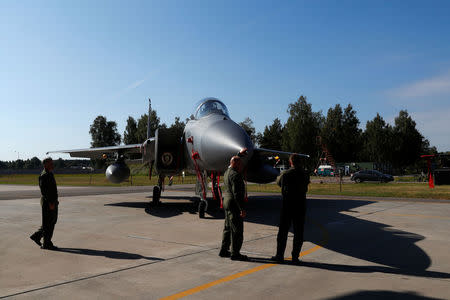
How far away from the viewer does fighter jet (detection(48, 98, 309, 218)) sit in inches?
315

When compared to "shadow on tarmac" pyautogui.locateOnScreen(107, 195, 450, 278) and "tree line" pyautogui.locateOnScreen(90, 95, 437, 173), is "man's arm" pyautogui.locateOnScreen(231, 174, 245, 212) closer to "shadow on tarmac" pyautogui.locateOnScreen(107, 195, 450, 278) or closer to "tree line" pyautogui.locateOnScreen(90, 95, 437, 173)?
"shadow on tarmac" pyautogui.locateOnScreen(107, 195, 450, 278)

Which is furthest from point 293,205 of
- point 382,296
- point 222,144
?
point 222,144

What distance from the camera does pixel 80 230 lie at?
8289 mm

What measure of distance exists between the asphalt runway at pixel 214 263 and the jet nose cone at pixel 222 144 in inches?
67.7

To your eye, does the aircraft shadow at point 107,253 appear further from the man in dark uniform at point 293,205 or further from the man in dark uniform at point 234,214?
the man in dark uniform at point 293,205

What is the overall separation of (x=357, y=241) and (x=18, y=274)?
6.06 metres

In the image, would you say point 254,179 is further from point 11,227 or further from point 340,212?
point 11,227

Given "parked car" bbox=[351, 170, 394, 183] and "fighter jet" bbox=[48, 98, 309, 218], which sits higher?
"fighter jet" bbox=[48, 98, 309, 218]

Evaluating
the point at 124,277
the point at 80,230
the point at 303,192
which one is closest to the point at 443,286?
the point at 303,192

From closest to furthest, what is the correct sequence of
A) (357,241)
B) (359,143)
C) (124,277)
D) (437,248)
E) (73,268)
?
(124,277) → (73,268) → (437,248) → (357,241) → (359,143)

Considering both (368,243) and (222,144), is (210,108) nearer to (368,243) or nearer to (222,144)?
(222,144)

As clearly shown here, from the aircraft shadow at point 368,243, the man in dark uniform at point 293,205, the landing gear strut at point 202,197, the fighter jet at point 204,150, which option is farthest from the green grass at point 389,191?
the man in dark uniform at point 293,205

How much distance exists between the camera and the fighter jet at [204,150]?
26.2ft

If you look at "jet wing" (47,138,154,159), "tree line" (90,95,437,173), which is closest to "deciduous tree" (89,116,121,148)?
"tree line" (90,95,437,173)
